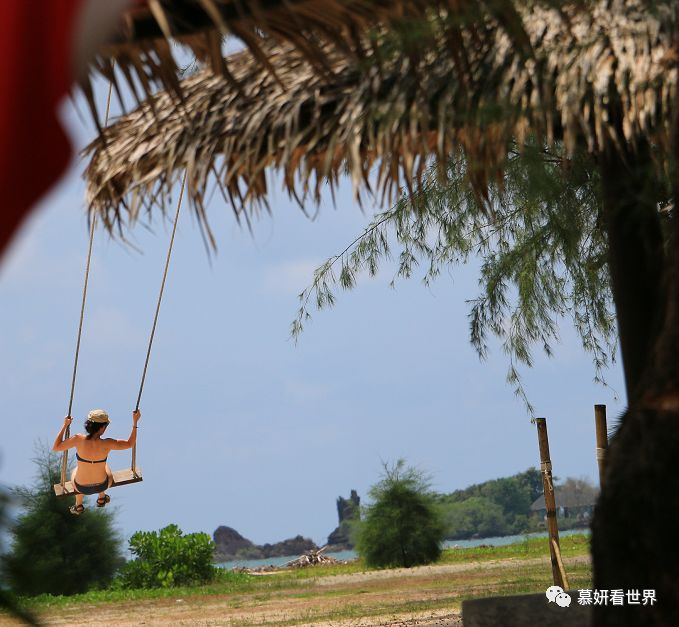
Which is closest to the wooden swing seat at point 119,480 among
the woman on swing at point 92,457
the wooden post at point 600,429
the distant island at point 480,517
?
the woman on swing at point 92,457

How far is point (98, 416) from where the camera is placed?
9742 mm

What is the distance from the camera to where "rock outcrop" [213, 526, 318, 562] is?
4431 centimetres

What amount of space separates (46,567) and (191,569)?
1613cm

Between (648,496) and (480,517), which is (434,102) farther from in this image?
(480,517)

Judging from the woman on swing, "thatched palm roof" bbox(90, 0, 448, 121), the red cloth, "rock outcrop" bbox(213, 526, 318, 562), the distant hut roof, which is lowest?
"rock outcrop" bbox(213, 526, 318, 562)

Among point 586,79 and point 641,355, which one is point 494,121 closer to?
point 586,79

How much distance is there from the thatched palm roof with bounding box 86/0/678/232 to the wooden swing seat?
14.7ft

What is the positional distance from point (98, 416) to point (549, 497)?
456 cm

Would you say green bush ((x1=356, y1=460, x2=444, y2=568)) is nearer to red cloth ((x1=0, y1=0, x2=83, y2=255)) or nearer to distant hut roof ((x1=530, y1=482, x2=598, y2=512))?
distant hut roof ((x1=530, y1=482, x2=598, y2=512))

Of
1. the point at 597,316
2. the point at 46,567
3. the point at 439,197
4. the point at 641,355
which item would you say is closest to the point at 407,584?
the point at 597,316

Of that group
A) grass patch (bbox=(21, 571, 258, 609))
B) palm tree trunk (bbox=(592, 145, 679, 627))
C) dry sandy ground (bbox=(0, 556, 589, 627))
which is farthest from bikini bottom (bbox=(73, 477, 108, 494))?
palm tree trunk (bbox=(592, 145, 679, 627))

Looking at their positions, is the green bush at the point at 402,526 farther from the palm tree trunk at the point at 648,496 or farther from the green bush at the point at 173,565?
the palm tree trunk at the point at 648,496

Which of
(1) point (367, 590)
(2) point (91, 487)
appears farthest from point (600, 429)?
(2) point (91, 487)

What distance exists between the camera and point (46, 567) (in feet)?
3.60
